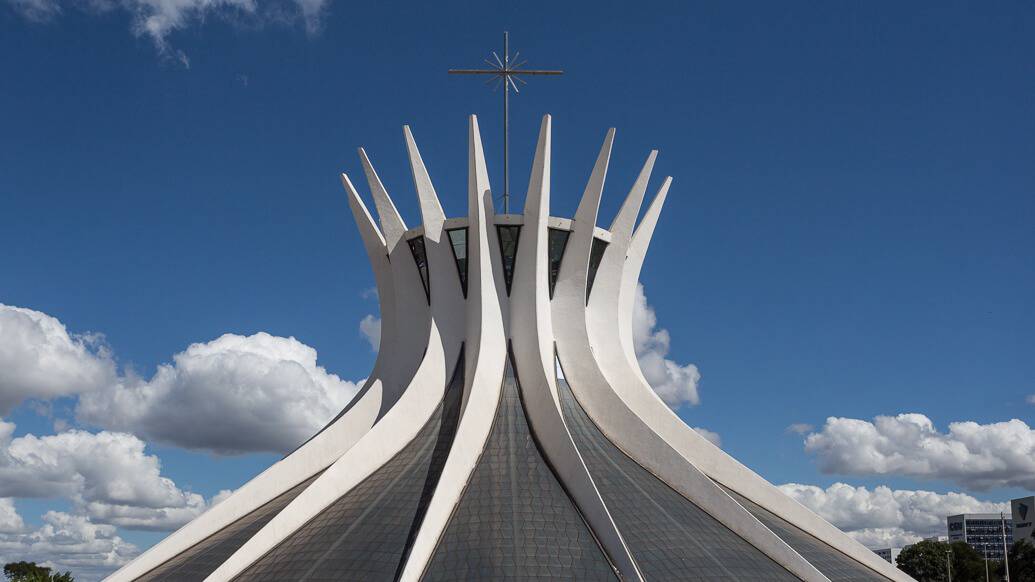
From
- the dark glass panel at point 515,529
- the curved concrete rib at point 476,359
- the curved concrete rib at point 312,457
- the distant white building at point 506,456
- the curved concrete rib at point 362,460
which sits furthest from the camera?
the curved concrete rib at point 312,457

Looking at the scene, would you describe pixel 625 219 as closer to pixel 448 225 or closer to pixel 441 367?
pixel 448 225

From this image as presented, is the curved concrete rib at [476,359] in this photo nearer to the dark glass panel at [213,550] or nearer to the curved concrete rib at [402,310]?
the curved concrete rib at [402,310]

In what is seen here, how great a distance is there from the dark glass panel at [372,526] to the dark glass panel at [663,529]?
14.0 ft

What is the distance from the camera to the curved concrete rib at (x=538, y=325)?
24.6 m

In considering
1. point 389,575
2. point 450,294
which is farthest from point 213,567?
point 450,294

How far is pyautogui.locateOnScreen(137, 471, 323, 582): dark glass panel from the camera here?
71.1 feet

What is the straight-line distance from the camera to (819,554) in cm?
2344

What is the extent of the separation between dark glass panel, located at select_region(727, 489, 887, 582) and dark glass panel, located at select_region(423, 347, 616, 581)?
19.2 ft

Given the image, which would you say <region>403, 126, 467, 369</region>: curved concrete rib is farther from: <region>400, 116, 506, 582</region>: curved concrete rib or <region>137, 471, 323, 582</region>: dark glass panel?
<region>137, 471, 323, 582</region>: dark glass panel

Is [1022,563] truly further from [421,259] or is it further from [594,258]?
[421,259]

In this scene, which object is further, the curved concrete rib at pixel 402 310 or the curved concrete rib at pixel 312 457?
the curved concrete rib at pixel 402 310

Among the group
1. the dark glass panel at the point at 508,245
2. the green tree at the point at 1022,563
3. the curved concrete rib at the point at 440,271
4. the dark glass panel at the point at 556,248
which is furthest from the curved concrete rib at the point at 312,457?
the green tree at the point at 1022,563

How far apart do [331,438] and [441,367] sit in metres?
4.11

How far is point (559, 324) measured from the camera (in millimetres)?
28750
